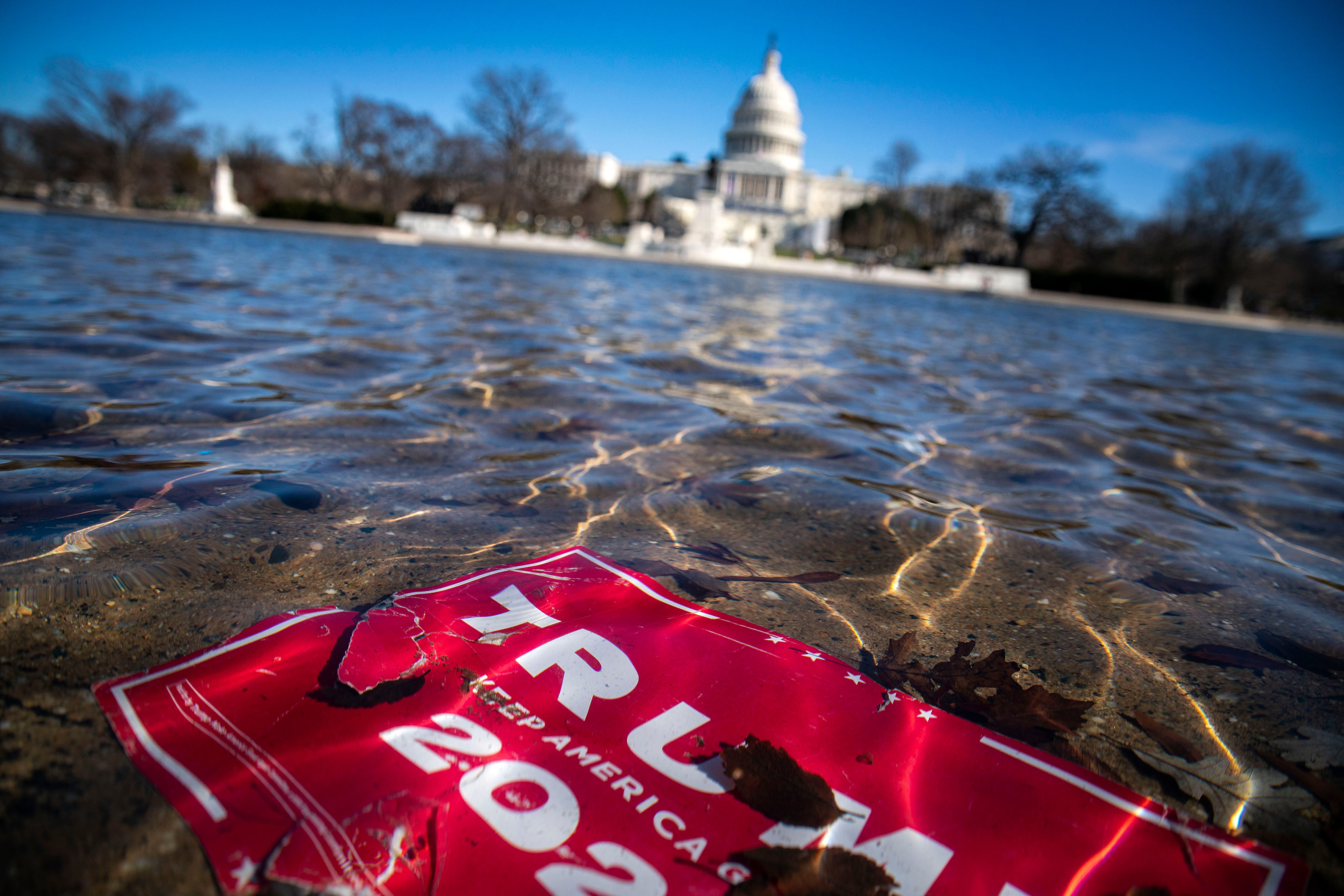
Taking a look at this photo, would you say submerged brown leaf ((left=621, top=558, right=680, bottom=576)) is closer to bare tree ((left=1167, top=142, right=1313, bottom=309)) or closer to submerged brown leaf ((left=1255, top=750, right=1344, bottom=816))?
submerged brown leaf ((left=1255, top=750, right=1344, bottom=816))

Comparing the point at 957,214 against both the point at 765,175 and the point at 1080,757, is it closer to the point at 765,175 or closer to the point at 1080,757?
the point at 765,175

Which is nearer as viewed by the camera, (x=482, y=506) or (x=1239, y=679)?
(x=1239, y=679)

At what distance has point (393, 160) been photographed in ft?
157

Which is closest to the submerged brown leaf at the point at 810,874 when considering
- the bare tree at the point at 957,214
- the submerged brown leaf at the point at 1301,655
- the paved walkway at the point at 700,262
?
the submerged brown leaf at the point at 1301,655

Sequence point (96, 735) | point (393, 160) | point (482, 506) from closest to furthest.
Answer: point (96, 735), point (482, 506), point (393, 160)

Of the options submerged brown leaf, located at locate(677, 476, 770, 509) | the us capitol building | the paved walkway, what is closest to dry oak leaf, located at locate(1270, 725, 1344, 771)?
submerged brown leaf, located at locate(677, 476, 770, 509)

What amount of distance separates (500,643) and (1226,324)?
35986mm

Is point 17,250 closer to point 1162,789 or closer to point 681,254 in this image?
point 1162,789

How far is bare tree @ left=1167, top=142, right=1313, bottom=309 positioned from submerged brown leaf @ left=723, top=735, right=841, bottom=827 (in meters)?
45.5

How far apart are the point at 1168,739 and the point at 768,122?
76.9 m

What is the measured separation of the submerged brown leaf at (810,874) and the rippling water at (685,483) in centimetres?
58

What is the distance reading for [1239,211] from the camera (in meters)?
35.1

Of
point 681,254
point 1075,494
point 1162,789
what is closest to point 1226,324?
point 681,254

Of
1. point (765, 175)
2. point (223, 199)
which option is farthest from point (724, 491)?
point (765, 175)
